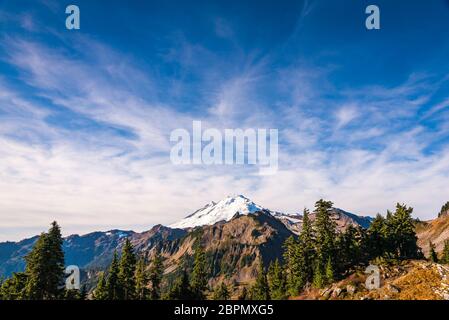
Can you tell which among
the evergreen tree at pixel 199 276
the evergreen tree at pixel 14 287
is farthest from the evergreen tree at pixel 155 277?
the evergreen tree at pixel 14 287

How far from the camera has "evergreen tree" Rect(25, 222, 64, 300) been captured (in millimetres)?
45250

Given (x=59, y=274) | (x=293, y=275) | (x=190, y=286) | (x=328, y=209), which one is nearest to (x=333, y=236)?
(x=328, y=209)

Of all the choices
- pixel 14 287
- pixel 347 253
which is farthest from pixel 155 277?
pixel 347 253

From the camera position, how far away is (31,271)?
4572cm

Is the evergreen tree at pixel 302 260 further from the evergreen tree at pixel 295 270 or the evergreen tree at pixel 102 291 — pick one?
the evergreen tree at pixel 102 291

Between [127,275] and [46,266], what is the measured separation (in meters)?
16.1

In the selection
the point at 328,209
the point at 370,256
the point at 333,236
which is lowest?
the point at 370,256

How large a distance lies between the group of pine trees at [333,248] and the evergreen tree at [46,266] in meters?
52.1

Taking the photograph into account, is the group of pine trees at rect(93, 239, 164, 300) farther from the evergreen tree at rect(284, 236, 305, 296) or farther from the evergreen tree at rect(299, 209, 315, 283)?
the evergreen tree at rect(299, 209, 315, 283)

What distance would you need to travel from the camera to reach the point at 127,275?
5903cm

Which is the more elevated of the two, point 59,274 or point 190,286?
point 59,274
